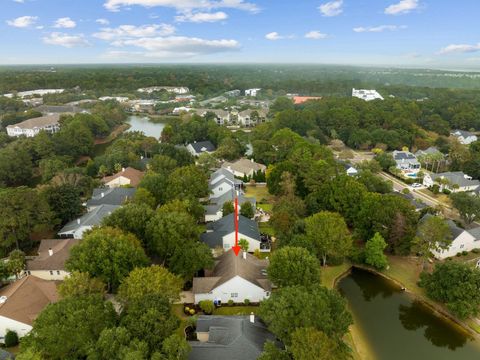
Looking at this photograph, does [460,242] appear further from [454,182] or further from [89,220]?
[89,220]

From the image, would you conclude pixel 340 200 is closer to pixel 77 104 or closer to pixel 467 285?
pixel 467 285

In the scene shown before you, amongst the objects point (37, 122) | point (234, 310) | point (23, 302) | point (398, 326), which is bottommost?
point (398, 326)

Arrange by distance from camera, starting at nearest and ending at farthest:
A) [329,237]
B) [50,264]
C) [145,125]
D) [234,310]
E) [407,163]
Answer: [234,310]
[50,264]
[329,237]
[407,163]
[145,125]

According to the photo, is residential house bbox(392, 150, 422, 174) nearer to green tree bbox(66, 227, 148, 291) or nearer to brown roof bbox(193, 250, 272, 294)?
brown roof bbox(193, 250, 272, 294)

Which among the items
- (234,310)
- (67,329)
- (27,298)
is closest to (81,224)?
(27,298)

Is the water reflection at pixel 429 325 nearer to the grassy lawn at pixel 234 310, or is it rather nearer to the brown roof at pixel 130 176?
the grassy lawn at pixel 234 310

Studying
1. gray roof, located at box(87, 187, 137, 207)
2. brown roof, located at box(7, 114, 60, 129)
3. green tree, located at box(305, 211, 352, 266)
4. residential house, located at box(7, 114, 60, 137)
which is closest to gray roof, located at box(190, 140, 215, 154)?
gray roof, located at box(87, 187, 137, 207)
